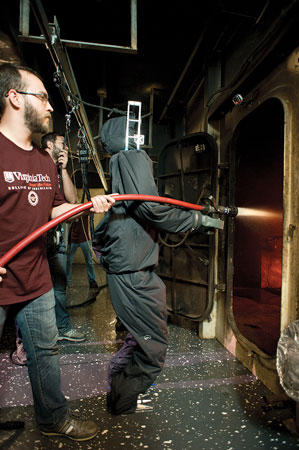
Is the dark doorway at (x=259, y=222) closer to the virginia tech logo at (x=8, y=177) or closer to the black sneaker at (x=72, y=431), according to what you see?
the black sneaker at (x=72, y=431)

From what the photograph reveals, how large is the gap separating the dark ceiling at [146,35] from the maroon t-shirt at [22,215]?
1.99 meters

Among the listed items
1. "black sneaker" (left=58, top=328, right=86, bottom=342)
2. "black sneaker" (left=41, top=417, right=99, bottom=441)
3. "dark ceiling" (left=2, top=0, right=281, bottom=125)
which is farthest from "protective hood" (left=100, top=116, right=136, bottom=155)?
"black sneaker" (left=58, top=328, right=86, bottom=342)

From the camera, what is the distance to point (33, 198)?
1.57 meters

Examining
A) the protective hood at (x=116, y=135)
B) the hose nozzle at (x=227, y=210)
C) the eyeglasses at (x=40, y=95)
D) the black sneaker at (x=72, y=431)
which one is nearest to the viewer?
the eyeglasses at (x=40, y=95)

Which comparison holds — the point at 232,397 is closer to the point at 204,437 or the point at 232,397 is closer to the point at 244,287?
the point at 204,437

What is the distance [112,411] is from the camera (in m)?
1.94

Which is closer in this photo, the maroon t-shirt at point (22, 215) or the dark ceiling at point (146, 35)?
the maroon t-shirt at point (22, 215)

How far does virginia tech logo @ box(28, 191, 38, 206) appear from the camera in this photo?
5.09 feet

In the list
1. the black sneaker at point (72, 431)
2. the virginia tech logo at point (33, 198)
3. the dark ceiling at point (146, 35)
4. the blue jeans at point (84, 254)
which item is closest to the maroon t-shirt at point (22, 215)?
the virginia tech logo at point (33, 198)

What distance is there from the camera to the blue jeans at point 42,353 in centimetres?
159

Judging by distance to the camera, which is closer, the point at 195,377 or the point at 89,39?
the point at 195,377

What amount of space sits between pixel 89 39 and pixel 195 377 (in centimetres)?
420

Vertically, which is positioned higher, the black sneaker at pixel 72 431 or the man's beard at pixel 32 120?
the man's beard at pixel 32 120

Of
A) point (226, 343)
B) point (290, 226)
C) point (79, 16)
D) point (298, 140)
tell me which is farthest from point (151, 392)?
point (79, 16)
